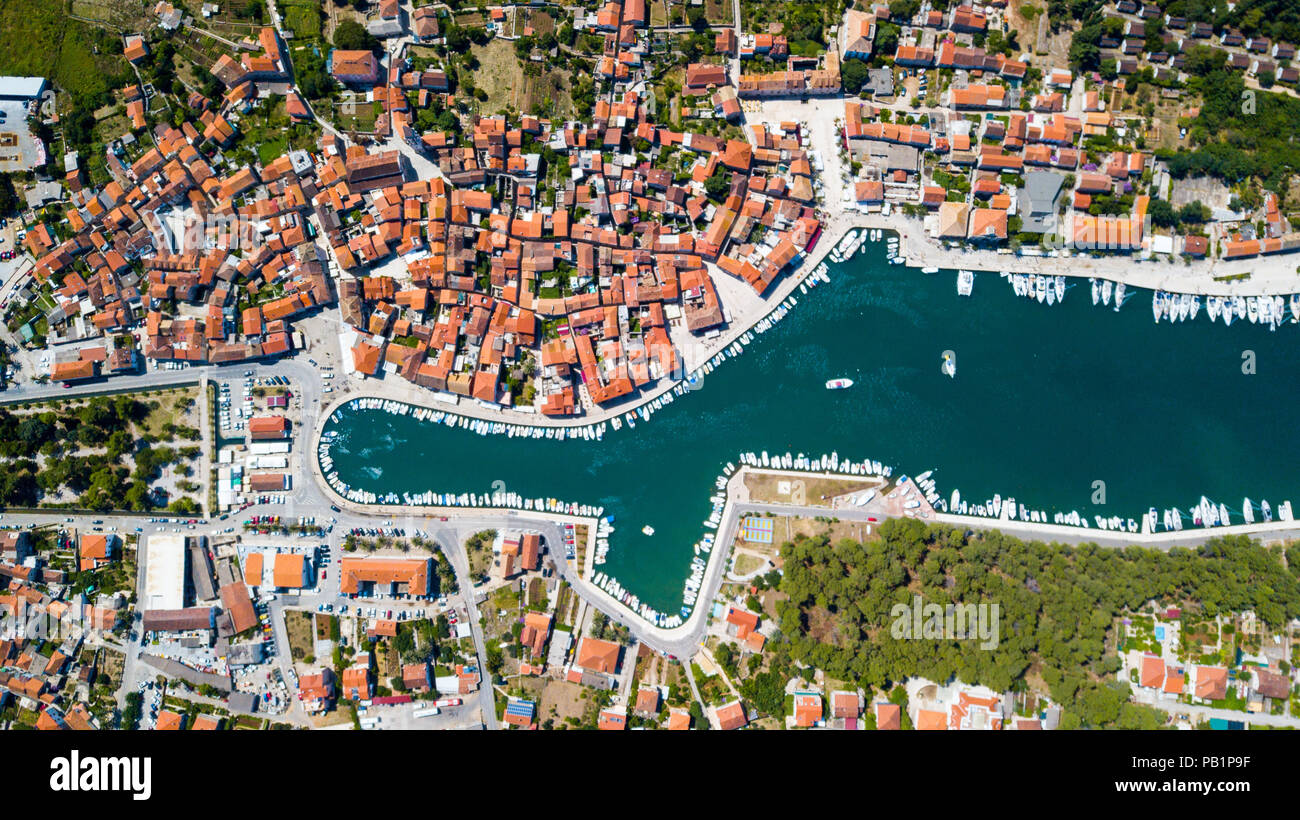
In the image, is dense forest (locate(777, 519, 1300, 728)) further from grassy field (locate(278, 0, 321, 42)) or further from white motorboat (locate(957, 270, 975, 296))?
grassy field (locate(278, 0, 321, 42))

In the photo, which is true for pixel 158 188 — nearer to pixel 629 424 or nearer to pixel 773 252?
pixel 629 424

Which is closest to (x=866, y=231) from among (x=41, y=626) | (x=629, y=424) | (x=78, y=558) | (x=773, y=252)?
(x=773, y=252)

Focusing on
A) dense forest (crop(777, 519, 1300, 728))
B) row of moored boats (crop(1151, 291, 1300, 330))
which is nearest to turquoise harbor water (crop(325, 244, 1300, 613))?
row of moored boats (crop(1151, 291, 1300, 330))

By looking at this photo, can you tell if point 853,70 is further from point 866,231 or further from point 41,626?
point 41,626

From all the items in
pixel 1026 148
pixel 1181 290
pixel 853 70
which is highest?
pixel 853 70

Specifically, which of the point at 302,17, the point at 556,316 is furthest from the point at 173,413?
the point at 302,17

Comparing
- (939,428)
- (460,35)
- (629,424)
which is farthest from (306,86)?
(939,428)

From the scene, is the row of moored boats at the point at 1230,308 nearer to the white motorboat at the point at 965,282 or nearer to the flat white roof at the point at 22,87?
the white motorboat at the point at 965,282

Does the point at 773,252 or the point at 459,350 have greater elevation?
the point at 773,252

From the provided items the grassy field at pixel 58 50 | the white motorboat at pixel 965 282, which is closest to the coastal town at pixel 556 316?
the white motorboat at pixel 965 282
